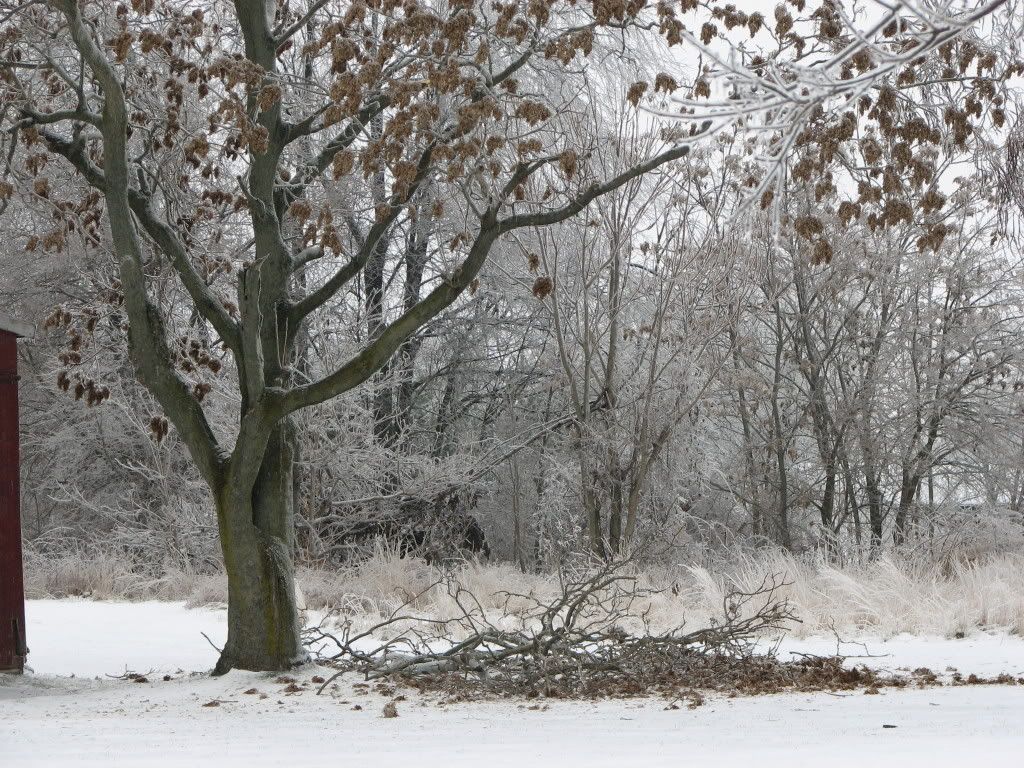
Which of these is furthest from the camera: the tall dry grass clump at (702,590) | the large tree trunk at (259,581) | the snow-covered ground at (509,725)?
the tall dry grass clump at (702,590)

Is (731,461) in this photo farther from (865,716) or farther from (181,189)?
(865,716)

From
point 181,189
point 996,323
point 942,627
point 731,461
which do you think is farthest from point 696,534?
point 181,189

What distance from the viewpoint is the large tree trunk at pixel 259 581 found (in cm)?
730

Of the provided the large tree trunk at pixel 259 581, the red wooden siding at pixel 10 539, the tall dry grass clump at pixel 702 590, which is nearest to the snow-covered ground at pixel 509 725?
the large tree trunk at pixel 259 581

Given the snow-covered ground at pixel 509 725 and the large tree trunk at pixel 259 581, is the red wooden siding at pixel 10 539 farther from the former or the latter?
the large tree trunk at pixel 259 581

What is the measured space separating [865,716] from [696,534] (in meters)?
9.58

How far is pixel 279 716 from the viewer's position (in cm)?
605

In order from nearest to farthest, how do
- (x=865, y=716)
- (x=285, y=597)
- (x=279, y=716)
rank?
(x=865, y=716) < (x=279, y=716) < (x=285, y=597)

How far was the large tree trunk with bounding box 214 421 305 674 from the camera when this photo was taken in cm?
730

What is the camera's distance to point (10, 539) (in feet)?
25.3

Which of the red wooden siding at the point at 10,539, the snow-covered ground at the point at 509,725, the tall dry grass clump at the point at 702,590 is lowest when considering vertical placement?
the snow-covered ground at the point at 509,725

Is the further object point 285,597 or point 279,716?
point 285,597

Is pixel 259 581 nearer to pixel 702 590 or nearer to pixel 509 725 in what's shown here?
pixel 509 725

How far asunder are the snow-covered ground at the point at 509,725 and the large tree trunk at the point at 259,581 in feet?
0.51
